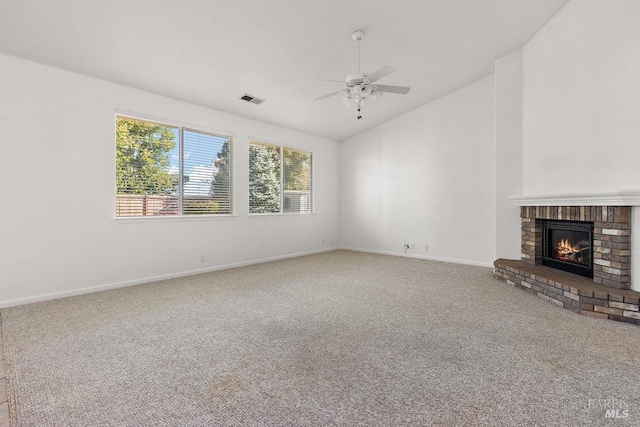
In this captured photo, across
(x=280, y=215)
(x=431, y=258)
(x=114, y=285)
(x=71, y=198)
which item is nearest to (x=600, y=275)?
(x=431, y=258)

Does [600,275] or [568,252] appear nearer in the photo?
[600,275]

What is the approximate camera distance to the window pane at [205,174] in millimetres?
4863

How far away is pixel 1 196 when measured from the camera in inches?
128

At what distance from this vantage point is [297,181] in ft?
22.3

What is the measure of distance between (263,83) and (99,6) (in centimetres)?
208

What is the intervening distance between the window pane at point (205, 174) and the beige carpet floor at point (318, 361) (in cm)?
189

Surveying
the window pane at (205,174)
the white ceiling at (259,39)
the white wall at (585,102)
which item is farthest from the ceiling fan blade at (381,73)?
the window pane at (205,174)

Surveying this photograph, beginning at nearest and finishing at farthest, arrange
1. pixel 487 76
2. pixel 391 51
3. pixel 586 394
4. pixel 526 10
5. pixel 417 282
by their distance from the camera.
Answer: pixel 586 394
pixel 526 10
pixel 391 51
pixel 417 282
pixel 487 76

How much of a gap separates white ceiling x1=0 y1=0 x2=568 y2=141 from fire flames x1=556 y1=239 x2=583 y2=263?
292 cm

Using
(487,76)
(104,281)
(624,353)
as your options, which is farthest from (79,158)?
(487,76)

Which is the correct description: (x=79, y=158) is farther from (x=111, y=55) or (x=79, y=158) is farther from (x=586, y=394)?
(x=586, y=394)

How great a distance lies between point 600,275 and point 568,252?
652 mm

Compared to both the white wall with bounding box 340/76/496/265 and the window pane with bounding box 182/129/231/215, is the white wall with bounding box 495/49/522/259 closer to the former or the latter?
the white wall with bounding box 340/76/496/265

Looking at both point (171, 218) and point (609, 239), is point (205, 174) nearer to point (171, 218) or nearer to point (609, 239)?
point (171, 218)
